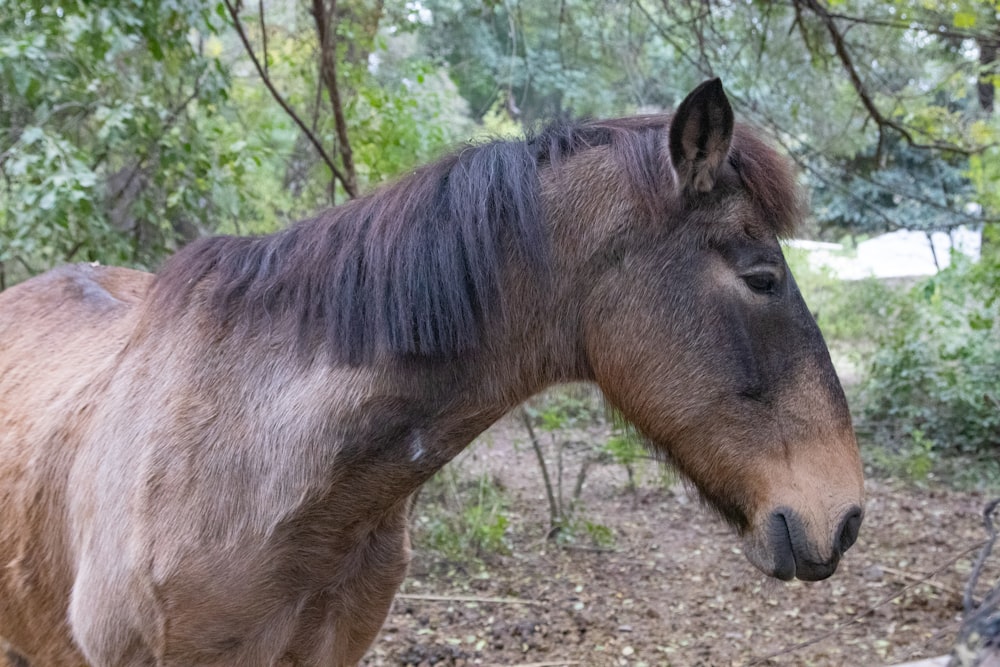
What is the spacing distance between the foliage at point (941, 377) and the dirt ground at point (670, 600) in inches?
53.8

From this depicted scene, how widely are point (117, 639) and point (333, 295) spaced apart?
41.8 inches

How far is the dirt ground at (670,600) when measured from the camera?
3.92 metres

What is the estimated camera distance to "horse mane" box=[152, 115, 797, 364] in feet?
5.99

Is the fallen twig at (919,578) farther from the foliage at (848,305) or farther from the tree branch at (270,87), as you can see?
the foliage at (848,305)

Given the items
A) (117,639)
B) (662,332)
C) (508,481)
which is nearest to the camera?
(662,332)

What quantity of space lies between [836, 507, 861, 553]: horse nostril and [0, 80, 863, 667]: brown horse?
1 cm

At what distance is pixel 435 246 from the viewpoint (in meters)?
1.86

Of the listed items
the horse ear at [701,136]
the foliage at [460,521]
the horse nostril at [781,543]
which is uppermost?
the horse ear at [701,136]

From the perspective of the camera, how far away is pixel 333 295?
75.1 inches

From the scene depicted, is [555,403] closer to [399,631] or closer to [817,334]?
[399,631]

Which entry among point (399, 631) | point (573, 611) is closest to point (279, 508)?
point (399, 631)

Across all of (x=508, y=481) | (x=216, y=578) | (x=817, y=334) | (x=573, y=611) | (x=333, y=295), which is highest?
(x=333, y=295)

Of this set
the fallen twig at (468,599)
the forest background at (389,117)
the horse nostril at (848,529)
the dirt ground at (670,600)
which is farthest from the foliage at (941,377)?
the horse nostril at (848,529)

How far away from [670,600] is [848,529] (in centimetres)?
304
